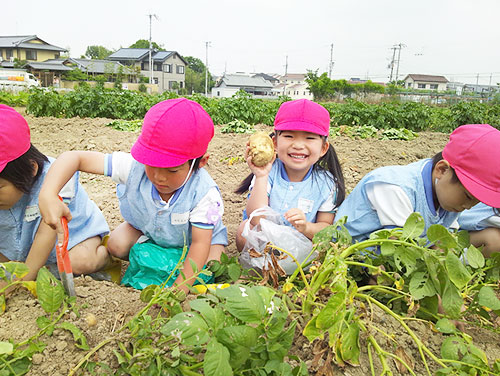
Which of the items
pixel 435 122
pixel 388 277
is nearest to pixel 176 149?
pixel 388 277

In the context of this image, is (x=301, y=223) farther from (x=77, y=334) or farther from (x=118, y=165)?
(x=77, y=334)

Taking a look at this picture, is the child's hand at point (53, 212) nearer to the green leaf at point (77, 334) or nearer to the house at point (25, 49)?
the green leaf at point (77, 334)

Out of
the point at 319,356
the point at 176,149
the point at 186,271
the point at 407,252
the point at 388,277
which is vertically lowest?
the point at 186,271

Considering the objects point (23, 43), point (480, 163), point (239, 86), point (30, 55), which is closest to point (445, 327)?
point (480, 163)

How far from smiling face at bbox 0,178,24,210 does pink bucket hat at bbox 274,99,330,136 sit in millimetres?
1372

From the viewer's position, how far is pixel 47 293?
1174mm

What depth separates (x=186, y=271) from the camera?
76.0 inches

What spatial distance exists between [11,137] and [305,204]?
1.55m

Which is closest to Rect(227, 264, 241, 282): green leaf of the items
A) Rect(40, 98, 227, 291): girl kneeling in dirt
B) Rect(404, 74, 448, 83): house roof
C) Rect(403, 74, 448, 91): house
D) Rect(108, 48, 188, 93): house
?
Rect(40, 98, 227, 291): girl kneeling in dirt

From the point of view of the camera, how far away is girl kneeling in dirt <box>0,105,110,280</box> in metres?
1.64

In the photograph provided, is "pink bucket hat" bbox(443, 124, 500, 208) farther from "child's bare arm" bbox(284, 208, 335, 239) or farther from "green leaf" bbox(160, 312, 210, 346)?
"green leaf" bbox(160, 312, 210, 346)

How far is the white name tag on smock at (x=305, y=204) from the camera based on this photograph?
7.69ft

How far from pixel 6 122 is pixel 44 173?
0.34 m

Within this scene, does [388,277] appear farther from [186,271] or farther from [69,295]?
[69,295]
